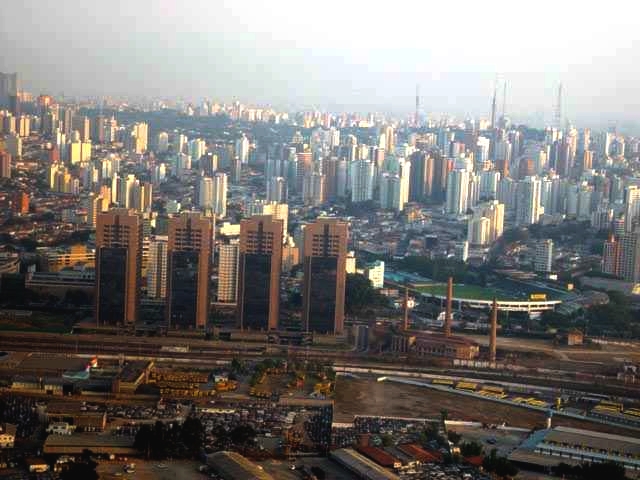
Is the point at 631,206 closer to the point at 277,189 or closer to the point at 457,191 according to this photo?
the point at 457,191

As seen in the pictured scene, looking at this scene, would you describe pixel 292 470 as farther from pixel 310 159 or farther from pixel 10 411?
pixel 310 159

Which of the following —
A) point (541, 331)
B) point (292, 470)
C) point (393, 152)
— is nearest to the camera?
point (292, 470)

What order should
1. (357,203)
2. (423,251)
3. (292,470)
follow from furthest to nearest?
(357,203), (423,251), (292,470)

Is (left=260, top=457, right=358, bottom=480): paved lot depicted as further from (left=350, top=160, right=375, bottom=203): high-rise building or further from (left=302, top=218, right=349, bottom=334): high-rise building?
(left=350, top=160, right=375, bottom=203): high-rise building

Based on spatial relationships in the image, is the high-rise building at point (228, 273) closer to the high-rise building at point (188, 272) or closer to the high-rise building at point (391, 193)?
the high-rise building at point (188, 272)

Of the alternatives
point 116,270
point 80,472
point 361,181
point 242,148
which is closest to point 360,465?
point 80,472

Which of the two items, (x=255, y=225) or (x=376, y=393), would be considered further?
(x=255, y=225)

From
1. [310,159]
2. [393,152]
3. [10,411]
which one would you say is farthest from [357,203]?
[10,411]
